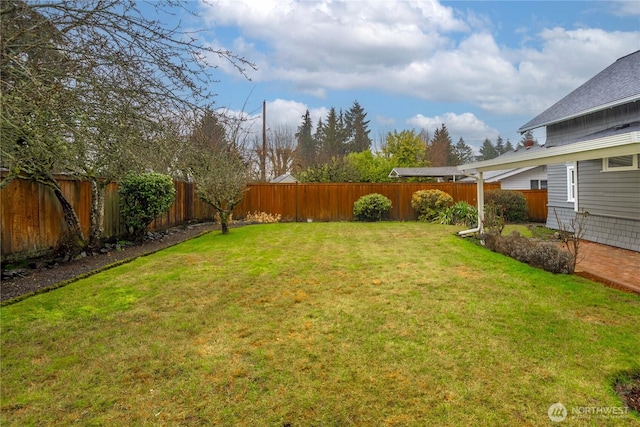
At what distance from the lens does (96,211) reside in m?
7.84

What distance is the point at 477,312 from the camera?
4.20 meters

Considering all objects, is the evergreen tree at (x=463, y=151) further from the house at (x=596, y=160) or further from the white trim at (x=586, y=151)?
the white trim at (x=586, y=151)

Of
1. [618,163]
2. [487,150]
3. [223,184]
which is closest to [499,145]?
[487,150]

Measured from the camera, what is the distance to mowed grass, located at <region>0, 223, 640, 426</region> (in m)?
2.47

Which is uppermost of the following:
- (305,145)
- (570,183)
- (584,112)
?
(305,145)

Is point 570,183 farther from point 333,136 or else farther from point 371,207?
point 333,136

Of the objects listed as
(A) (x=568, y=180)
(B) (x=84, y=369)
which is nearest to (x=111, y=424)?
(B) (x=84, y=369)

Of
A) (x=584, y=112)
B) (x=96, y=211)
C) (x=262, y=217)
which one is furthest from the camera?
(x=262, y=217)

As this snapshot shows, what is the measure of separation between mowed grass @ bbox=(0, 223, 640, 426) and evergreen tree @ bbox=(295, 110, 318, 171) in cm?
2572

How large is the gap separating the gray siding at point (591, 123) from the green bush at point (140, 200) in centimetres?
1180

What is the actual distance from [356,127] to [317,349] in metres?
43.1

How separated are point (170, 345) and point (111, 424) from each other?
1.13 meters

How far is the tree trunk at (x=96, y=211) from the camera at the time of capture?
25.2 feet

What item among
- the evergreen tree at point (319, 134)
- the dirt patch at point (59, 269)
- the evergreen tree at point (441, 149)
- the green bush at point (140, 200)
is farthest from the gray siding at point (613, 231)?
the evergreen tree at point (319, 134)
